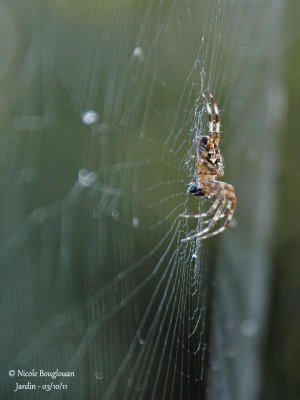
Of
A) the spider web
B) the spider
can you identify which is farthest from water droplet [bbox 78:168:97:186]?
the spider

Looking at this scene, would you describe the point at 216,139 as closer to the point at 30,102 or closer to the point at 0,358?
the point at 30,102

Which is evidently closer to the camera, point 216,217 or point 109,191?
point 109,191

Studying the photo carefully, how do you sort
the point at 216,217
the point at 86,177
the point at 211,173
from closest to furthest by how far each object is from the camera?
the point at 86,177, the point at 211,173, the point at 216,217

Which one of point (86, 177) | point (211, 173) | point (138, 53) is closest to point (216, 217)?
point (211, 173)

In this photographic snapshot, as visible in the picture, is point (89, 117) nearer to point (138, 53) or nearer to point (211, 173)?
point (138, 53)

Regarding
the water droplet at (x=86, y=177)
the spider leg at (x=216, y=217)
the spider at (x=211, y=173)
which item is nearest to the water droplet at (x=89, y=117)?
the water droplet at (x=86, y=177)

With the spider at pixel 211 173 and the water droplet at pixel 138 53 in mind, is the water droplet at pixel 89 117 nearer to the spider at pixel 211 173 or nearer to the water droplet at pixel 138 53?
the water droplet at pixel 138 53

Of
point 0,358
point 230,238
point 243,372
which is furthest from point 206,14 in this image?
point 243,372
